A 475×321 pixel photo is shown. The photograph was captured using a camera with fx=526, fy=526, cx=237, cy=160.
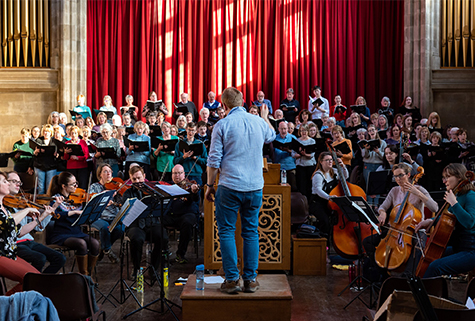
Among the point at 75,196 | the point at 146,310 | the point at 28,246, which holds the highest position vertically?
the point at 75,196

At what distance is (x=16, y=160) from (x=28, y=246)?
388 cm

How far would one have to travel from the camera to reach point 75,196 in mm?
5402

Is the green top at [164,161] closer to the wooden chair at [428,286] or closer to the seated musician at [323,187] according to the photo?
the seated musician at [323,187]

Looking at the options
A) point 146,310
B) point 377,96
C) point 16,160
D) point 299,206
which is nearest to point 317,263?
point 299,206

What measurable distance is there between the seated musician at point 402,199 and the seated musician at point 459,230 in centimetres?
53

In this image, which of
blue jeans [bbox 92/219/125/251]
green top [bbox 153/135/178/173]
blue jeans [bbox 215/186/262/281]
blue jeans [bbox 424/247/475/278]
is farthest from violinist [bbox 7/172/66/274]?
blue jeans [bbox 424/247/475/278]

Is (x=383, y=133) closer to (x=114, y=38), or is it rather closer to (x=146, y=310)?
(x=146, y=310)

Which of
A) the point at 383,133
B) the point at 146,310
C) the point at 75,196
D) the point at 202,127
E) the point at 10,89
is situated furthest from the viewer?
the point at 10,89

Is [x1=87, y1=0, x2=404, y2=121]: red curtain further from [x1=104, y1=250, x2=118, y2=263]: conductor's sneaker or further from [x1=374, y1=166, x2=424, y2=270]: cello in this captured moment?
[x1=374, y1=166, x2=424, y2=270]: cello

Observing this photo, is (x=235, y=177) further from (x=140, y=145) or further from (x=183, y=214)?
(x=140, y=145)

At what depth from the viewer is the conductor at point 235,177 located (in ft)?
11.4

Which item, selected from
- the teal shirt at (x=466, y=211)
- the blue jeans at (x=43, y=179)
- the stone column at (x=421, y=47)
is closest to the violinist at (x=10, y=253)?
the teal shirt at (x=466, y=211)

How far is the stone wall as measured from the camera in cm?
1119

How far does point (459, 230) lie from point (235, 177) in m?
1.85
